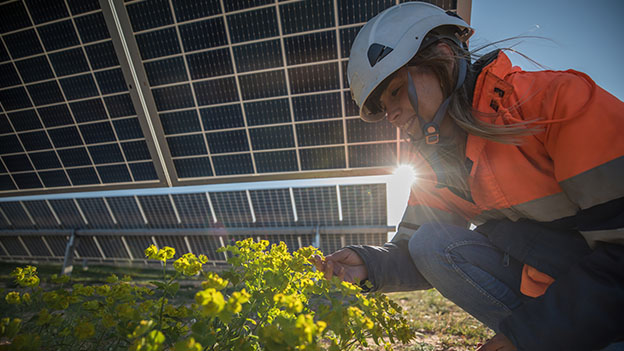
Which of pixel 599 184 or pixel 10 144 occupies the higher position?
pixel 599 184

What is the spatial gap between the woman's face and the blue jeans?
2.97 feet

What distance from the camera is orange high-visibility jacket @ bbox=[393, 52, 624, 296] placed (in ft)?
4.28

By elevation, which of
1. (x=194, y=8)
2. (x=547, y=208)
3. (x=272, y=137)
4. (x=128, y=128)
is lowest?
(x=272, y=137)

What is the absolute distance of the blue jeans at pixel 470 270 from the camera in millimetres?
1934

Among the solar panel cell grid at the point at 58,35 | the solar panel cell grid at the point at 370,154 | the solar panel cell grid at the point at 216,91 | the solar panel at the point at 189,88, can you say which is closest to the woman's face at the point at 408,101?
the solar panel at the point at 189,88

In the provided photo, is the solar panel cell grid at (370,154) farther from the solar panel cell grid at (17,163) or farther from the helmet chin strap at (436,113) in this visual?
the solar panel cell grid at (17,163)

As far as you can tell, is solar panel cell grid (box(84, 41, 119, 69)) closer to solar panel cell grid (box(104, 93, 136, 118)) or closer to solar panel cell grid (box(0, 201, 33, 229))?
solar panel cell grid (box(104, 93, 136, 118))

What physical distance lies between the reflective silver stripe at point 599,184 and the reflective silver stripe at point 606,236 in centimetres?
14

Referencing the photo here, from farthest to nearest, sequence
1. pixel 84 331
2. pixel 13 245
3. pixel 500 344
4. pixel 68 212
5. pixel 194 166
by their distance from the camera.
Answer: pixel 13 245 → pixel 68 212 → pixel 194 166 → pixel 500 344 → pixel 84 331

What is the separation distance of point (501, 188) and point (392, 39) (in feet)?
5.23

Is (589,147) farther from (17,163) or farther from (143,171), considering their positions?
(17,163)

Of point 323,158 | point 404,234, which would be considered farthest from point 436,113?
point 323,158

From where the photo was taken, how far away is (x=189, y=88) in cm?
650

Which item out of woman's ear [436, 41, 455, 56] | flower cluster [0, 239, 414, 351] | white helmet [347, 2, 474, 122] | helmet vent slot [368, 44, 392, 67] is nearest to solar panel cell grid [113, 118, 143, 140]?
flower cluster [0, 239, 414, 351]
